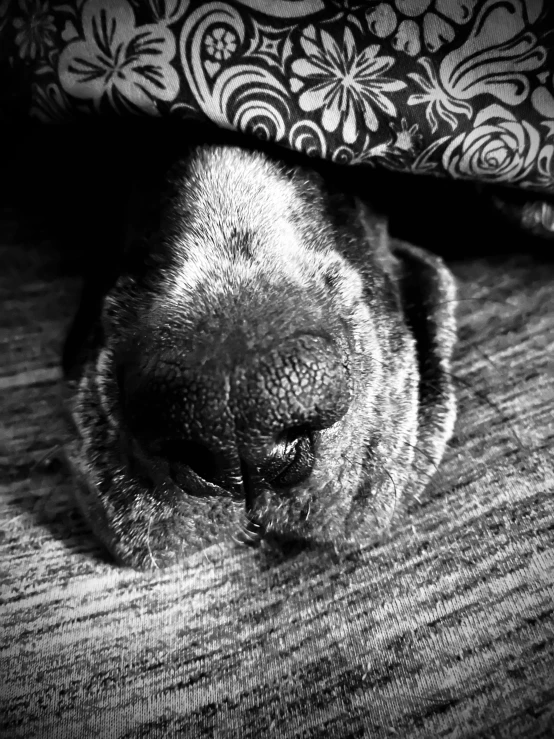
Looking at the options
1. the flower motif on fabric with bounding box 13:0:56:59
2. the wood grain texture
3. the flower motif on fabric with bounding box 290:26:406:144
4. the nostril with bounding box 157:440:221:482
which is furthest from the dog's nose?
the flower motif on fabric with bounding box 13:0:56:59

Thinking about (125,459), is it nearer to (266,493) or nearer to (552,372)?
(266,493)

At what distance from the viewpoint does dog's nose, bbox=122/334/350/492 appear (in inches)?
21.4

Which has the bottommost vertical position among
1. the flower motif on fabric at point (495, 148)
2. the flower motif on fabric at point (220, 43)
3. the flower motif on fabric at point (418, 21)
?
the flower motif on fabric at point (220, 43)

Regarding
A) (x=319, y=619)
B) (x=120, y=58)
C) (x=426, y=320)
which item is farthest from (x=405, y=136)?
(x=319, y=619)

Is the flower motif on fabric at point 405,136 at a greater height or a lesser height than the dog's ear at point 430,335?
greater

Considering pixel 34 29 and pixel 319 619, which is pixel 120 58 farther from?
pixel 319 619

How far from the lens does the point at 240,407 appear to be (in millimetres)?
542

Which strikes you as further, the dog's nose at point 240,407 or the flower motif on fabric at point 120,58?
the flower motif on fabric at point 120,58

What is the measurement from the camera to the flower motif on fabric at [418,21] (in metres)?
0.68

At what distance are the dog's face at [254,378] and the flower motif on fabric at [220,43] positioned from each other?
0.12 metres

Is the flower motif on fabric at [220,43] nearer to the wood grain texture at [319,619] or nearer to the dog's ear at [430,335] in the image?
the dog's ear at [430,335]

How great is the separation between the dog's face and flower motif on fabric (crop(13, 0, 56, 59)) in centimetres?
24

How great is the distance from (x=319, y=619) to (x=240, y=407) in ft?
0.81

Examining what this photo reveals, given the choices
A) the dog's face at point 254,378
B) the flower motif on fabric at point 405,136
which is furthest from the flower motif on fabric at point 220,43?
the flower motif on fabric at point 405,136
